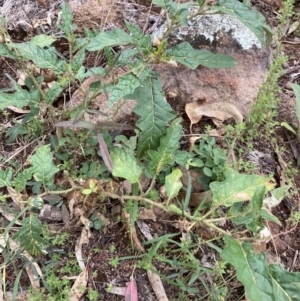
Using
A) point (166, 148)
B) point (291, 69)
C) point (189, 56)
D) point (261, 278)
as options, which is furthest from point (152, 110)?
point (291, 69)

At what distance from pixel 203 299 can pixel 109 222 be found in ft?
1.59

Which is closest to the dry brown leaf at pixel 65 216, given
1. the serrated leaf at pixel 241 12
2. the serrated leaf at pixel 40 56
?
the serrated leaf at pixel 40 56

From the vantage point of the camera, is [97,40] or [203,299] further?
[203,299]

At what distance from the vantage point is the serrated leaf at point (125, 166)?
5.46 feet

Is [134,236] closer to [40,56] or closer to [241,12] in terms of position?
[40,56]

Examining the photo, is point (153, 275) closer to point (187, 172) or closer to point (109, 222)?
point (109, 222)

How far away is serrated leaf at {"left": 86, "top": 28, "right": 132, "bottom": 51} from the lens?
160 cm

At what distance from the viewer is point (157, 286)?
175 centimetres

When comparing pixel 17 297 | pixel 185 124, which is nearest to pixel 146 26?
pixel 185 124

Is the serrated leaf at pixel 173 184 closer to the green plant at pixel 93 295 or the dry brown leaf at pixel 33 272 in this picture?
the green plant at pixel 93 295

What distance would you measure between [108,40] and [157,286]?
96 centimetres

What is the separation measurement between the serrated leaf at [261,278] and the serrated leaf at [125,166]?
461 mm

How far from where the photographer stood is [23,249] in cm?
175

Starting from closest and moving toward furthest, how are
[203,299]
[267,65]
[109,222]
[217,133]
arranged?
[203,299] → [109,222] → [217,133] → [267,65]
